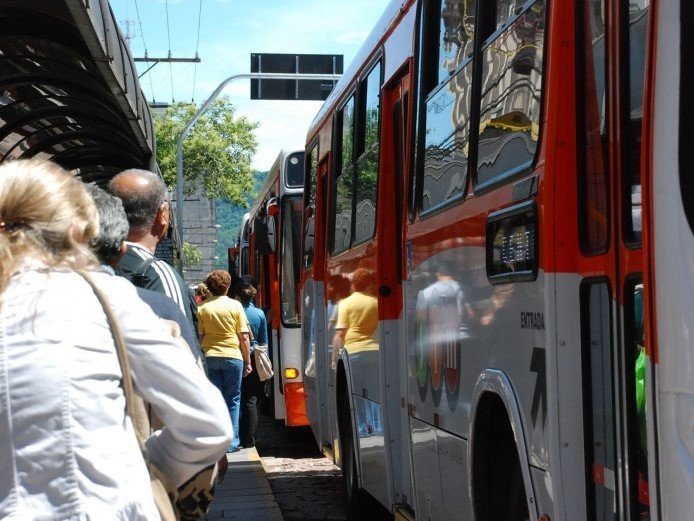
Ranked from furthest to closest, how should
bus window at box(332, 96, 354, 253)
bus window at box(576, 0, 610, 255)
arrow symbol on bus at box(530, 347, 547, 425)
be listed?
1. bus window at box(332, 96, 354, 253)
2. arrow symbol on bus at box(530, 347, 547, 425)
3. bus window at box(576, 0, 610, 255)

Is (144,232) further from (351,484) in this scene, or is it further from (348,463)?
(348,463)

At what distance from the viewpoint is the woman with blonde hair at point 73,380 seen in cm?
263

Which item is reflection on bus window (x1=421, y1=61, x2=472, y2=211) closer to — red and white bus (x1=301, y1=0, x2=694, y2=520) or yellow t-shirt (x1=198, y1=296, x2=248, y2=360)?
red and white bus (x1=301, y1=0, x2=694, y2=520)

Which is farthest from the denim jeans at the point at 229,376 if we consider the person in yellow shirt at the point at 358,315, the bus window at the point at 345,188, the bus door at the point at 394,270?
the bus door at the point at 394,270

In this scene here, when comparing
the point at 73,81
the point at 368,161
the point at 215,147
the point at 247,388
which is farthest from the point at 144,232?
the point at 215,147

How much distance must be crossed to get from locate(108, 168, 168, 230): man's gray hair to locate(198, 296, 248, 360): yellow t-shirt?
7391mm

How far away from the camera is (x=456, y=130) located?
5391 mm

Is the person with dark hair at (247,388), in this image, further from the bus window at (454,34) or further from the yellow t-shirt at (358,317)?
the bus window at (454,34)

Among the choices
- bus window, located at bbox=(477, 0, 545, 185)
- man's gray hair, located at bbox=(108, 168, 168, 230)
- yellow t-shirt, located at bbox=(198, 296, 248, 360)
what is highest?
bus window, located at bbox=(477, 0, 545, 185)

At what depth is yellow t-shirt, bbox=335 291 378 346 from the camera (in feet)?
24.1

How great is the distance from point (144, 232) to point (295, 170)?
34.6ft

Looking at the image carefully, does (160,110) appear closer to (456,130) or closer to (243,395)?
(243,395)

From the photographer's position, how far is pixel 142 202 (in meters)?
4.44

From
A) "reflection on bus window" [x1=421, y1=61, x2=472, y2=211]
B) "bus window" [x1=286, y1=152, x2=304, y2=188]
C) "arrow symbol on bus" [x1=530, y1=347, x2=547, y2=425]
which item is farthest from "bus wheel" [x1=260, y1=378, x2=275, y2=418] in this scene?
"arrow symbol on bus" [x1=530, y1=347, x2=547, y2=425]
